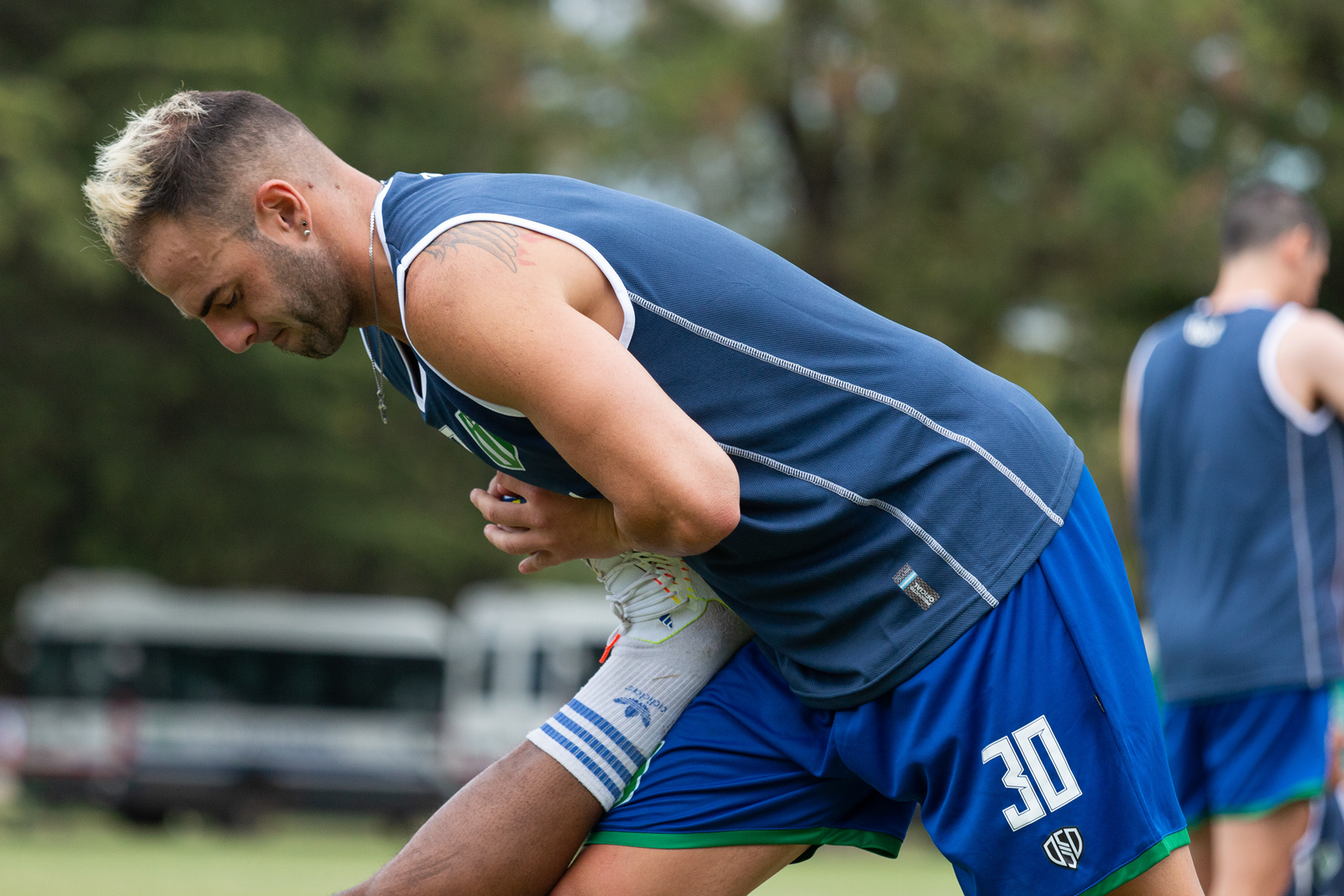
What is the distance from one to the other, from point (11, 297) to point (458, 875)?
21083mm

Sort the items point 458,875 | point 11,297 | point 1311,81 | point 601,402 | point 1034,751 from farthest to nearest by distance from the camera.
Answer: point 11,297 → point 1311,81 → point 458,875 → point 1034,751 → point 601,402

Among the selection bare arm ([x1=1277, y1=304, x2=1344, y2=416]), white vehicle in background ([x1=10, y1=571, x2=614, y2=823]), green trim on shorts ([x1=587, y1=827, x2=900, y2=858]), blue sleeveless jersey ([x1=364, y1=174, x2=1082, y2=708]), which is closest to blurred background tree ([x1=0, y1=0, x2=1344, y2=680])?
white vehicle in background ([x1=10, y1=571, x2=614, y2=823])

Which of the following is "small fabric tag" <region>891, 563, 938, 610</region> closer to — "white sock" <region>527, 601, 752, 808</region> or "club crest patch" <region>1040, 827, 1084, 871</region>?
"club crest patch" <region>1040, 827, 1084, 871</region>

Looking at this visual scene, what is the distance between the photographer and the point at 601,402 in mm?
2385

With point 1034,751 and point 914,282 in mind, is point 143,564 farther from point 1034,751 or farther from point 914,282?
point 1034,751

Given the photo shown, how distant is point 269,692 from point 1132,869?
21.2 metres

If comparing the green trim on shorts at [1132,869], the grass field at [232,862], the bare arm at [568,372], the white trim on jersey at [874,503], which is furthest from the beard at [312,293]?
the grass field at [232,862]

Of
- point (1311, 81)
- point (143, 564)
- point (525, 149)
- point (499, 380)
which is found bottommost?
point (143, 564)

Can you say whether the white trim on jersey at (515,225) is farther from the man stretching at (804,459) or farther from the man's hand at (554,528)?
the man's hand at (554,528)

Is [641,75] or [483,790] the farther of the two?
[641,75]

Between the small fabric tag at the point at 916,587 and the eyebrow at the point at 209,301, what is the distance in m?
1.31

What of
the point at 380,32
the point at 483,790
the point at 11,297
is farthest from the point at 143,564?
the point at 483,790

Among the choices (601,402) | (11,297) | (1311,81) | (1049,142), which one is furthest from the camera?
(1049,142)

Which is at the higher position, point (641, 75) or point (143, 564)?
point (641, 75)
